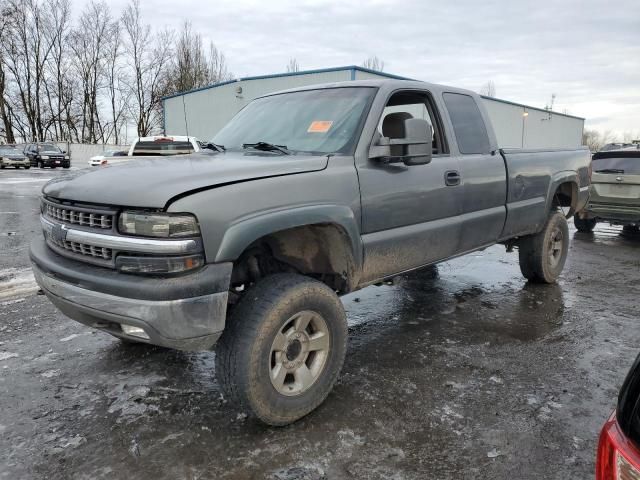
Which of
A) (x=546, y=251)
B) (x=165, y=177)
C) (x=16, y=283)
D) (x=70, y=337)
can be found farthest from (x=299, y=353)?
(x=16, y=283)

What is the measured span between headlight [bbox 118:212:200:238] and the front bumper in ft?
0.66

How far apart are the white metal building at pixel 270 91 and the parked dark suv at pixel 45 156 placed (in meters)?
7.29

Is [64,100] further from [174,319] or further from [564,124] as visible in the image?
[174,319]

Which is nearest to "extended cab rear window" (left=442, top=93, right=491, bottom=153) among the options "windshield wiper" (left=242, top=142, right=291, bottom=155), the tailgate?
"windshield wiper" (left=242, top=142, right=291, bottom=155)

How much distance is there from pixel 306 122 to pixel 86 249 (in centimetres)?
174

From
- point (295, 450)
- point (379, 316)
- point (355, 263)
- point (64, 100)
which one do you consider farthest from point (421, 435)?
point (64, 100)

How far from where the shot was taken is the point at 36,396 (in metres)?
3.13

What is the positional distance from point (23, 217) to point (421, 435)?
1067 centimetres

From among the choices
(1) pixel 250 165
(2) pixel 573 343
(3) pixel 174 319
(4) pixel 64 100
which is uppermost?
(4) pixel 64 100

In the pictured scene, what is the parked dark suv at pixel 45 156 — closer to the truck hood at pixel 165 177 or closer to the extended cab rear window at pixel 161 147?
the extended cab rear window at pixel 161 147

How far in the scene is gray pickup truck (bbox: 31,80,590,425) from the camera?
7.78 feet

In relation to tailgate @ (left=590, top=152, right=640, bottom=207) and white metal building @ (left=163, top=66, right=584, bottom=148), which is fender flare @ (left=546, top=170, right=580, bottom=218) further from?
→ white metal building @ (left=163, top=66, right=584, bottom=148)

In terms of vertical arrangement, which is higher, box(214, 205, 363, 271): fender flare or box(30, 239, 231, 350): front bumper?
box(214, 205, 363, 271): fender flare

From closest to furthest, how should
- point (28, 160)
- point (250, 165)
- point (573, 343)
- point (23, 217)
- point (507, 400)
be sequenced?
point (250, 165) < point (507, 400) < point (573, 343) < point (23, 217) < point (28, 160)
